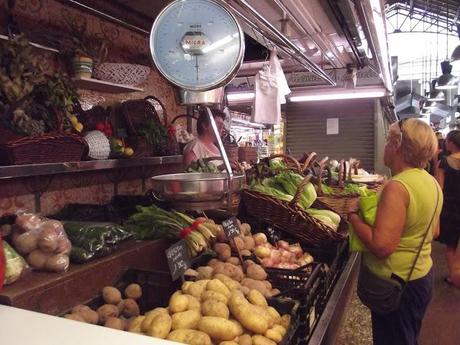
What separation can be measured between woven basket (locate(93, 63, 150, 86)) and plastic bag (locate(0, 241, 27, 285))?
1906 mm

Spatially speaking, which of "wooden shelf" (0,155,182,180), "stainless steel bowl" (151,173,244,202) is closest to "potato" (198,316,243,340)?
"stainless steel bowl" (151,173,244,202)

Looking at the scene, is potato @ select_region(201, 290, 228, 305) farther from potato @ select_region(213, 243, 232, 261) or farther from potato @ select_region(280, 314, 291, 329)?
potato @ select_region(213, 243, 232, 261)

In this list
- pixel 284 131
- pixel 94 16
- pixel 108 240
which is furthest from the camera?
pixel 284 131

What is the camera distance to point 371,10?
2.88 metres

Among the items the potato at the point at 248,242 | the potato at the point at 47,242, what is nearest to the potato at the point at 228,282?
the potato at the point at 248,242

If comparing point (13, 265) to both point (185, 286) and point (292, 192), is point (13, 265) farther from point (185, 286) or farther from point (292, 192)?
point (292, 192)

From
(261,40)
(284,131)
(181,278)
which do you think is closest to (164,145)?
(261,40)

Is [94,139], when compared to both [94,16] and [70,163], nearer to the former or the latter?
[70,163]

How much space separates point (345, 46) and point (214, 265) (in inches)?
169

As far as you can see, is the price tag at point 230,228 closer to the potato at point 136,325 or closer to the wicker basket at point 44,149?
the potato at point 136,325

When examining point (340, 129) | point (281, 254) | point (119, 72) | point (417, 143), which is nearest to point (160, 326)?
point (281, 254)

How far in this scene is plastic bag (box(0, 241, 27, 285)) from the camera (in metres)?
1.46

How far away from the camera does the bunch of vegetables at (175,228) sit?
82.7 inches

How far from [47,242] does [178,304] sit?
63 centimetres
